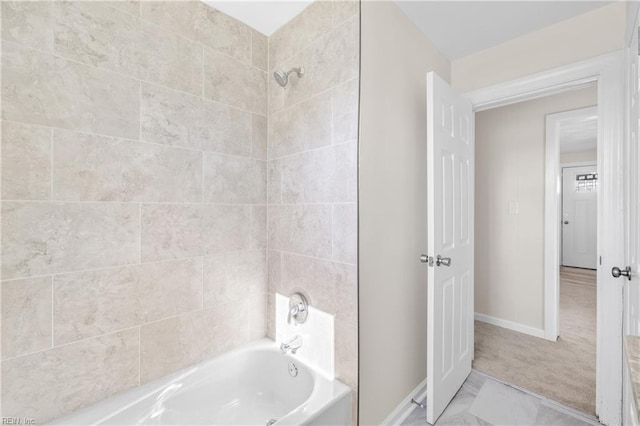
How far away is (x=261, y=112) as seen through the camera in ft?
6.06

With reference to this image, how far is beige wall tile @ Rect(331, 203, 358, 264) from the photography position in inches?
54.8

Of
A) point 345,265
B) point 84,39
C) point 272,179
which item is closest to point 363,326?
point 345,265

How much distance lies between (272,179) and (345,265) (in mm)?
755

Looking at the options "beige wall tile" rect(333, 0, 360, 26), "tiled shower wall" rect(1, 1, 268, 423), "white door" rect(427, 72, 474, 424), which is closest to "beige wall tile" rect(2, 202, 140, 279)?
"tiled shower wall" rect(1, 1, 268, 423)

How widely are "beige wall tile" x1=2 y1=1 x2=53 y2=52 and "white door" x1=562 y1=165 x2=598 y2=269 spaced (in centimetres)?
714

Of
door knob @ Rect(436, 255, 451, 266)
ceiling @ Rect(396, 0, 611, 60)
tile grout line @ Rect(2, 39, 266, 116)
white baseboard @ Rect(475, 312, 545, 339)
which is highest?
ceiling @ Rect(396, 0, 611, 60)

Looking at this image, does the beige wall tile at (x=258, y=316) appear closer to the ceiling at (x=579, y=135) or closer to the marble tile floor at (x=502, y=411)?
the marble tile floor at (x=502, y=411)

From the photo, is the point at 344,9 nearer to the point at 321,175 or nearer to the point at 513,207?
the point at 321,175

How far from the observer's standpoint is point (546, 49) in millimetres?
1795

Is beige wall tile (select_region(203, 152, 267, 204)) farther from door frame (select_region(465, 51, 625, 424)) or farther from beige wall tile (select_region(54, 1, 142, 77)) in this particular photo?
door frame (select_region(465, 51, 625, 424))

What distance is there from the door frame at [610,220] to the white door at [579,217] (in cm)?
483

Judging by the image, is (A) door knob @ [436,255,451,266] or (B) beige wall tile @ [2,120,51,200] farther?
(A) door knob @ [436,255,451,266]

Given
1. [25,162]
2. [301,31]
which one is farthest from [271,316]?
[301,31]

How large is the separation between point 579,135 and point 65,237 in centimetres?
564
